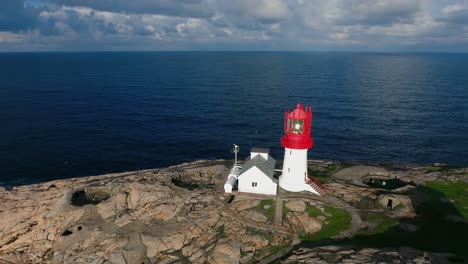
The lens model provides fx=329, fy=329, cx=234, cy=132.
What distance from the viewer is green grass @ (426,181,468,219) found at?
40.3m

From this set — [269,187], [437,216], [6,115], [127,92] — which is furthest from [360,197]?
[127,92]

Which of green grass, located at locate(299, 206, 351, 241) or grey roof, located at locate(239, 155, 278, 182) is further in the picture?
grey roof, located at locate(239, 155, 278, 182)

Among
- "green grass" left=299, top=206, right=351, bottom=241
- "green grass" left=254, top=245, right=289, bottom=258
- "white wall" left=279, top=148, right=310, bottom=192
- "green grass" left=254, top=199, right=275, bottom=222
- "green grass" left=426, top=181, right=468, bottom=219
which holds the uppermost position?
"white wall" left=279, top=148, right=310, bottom=192

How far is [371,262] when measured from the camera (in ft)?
93.2

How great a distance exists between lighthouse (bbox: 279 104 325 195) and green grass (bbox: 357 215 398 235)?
23.5 feet

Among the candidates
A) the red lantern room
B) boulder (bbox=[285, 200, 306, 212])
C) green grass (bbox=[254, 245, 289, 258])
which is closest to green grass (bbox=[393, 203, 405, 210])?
boulder (bbox=[285, 200, 306, 212])

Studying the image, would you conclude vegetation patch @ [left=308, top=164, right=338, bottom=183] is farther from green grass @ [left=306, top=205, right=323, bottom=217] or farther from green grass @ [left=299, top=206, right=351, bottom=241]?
green grass @ [left=306, top=205, right=323, bottom=217]

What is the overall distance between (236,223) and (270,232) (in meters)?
3.91

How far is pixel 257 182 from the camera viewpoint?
42.5m

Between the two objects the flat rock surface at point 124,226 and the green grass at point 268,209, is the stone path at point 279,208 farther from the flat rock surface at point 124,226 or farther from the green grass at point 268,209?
the flat rock surface at point 124,226

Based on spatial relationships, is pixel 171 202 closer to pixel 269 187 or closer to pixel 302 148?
pixel 269 187

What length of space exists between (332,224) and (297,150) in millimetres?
9700

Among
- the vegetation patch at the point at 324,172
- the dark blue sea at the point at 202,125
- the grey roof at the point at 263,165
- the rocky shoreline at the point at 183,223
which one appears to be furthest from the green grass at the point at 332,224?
the dark blue sea at the point at 202,125

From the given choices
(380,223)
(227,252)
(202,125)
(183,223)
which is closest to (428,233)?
(380,223)
